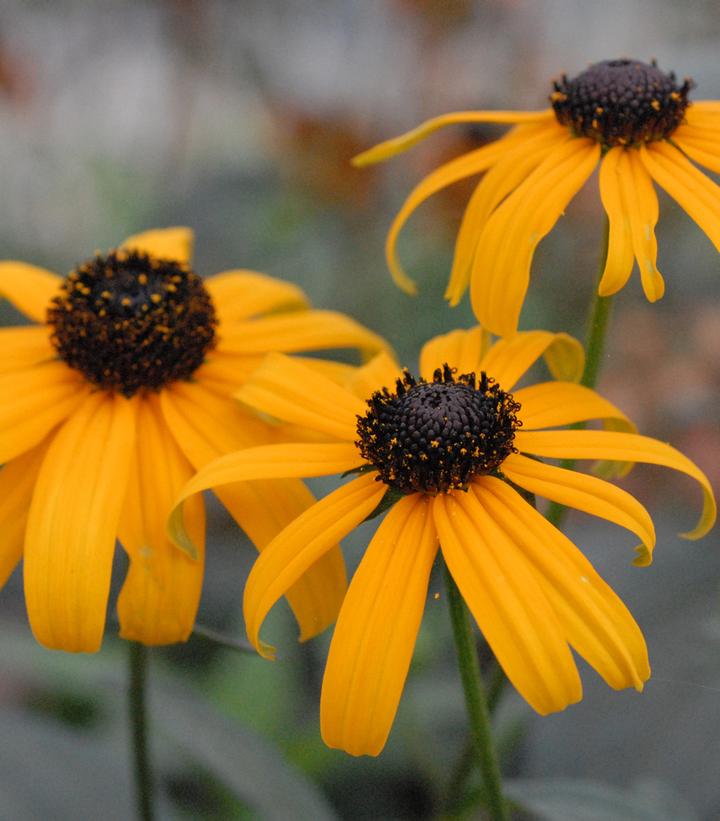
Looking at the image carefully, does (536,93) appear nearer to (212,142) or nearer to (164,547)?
(212,142)

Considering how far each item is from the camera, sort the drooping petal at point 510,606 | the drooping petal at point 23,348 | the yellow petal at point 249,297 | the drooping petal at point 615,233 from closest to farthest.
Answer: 1. the drooping petal at point 510,606
2. the drooping petal at point 615,233
3. the drooping petal at point 23,348
4. the yellow petal at point 249,297

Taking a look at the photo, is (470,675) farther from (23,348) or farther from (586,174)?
(23,348)

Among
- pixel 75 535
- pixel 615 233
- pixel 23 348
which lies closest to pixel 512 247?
pixel 615 233

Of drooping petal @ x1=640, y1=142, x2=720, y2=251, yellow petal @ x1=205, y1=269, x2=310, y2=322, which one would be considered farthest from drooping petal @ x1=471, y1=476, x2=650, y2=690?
yellow petal @ x1=205, y1=269, x2=310, y2=322

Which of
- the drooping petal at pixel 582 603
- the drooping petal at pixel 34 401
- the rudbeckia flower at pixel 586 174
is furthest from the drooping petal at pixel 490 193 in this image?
the drooping petal at pixel 34 401

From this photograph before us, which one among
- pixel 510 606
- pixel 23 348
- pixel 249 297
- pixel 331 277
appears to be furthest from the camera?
pixel 331 277

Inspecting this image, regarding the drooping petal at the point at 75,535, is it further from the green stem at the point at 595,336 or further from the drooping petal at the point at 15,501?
the green stem at the point at 595,336

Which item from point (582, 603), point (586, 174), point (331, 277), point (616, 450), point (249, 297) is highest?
point (331, 277)
